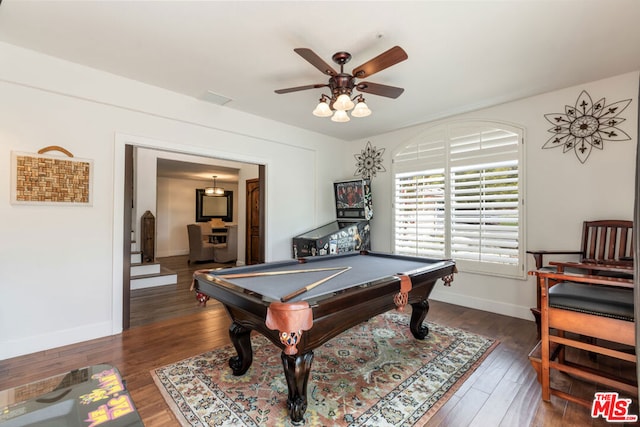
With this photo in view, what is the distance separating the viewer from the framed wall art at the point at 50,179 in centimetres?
246

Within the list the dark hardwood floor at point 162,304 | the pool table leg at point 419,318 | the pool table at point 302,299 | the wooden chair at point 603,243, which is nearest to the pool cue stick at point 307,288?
the pool table at point 302,299

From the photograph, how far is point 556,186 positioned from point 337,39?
291 centimetres

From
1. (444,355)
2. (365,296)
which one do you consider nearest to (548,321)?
(444,355)

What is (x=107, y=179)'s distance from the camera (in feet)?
9.55

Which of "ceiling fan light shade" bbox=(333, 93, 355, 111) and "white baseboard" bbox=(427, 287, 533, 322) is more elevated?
"ceiling fan light shade" bbox=(333, 93, 355, 111)

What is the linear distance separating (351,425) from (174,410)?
3.58ft

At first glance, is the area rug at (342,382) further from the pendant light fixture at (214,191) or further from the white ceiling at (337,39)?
the pendant light fixture at (214,191)

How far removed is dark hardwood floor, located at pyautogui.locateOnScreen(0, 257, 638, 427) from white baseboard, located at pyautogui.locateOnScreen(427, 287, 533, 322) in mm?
123

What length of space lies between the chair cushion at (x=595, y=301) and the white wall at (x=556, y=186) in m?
1.41

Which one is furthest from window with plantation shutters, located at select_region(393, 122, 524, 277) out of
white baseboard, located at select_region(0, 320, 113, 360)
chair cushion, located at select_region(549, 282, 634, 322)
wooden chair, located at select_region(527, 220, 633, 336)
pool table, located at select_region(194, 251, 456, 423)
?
white baseboard, located at select_region(0, 320, 113, 360)

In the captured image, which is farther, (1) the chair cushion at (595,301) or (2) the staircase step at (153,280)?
(2) the staircase step at (153,280)

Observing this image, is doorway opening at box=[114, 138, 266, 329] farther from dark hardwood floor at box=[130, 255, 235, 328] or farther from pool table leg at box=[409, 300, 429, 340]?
pool table leg at box=[409, 300, 429, 340]

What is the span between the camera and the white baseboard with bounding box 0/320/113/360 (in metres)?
2.41

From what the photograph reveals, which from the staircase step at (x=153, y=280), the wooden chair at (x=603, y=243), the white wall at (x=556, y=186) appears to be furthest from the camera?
the staircase step at (x=153, y=280)
